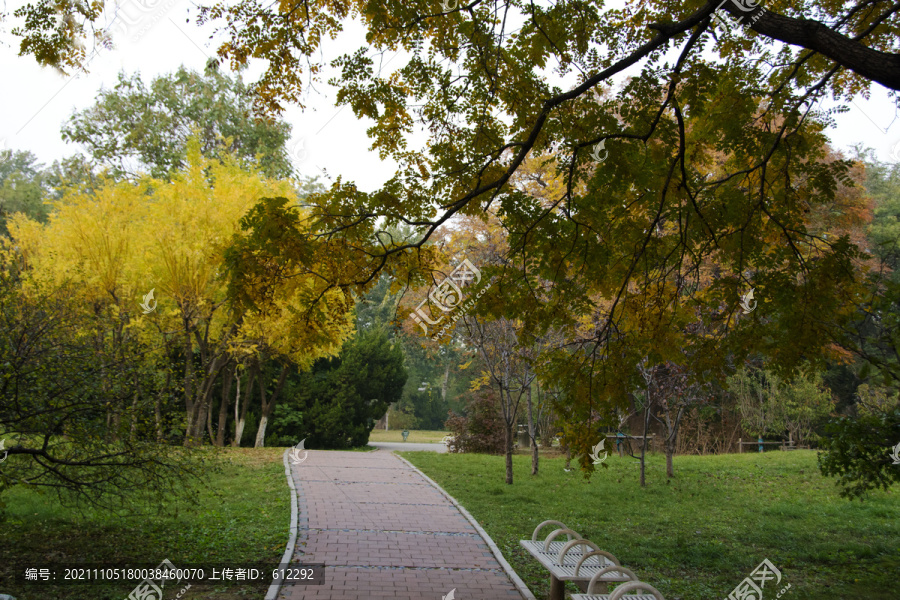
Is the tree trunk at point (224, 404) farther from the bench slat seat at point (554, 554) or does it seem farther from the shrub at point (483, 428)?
Result: the bench slat seat at point (554, 554)

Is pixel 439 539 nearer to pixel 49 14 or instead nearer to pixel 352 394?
pixel 49 14

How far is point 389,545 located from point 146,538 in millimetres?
2692

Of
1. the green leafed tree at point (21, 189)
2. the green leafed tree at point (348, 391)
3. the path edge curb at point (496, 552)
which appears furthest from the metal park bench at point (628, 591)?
the green leafed tree at point (21, 189)

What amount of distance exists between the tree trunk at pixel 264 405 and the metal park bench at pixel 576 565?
15.1 meters

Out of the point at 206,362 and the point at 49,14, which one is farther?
the point at 206,362

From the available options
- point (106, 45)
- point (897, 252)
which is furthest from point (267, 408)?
point (897, 252)

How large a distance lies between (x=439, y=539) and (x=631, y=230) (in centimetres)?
423

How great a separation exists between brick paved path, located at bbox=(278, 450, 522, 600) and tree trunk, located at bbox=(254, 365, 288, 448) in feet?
28.5

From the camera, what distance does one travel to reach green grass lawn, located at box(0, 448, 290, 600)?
5.09 metres

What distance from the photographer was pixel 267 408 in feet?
63.5

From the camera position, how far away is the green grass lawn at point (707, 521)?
608cm

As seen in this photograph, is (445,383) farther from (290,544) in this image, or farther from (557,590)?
(557,590)

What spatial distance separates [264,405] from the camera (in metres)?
19.5

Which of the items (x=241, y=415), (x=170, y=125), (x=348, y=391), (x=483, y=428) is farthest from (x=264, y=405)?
(x=170, y=125)
